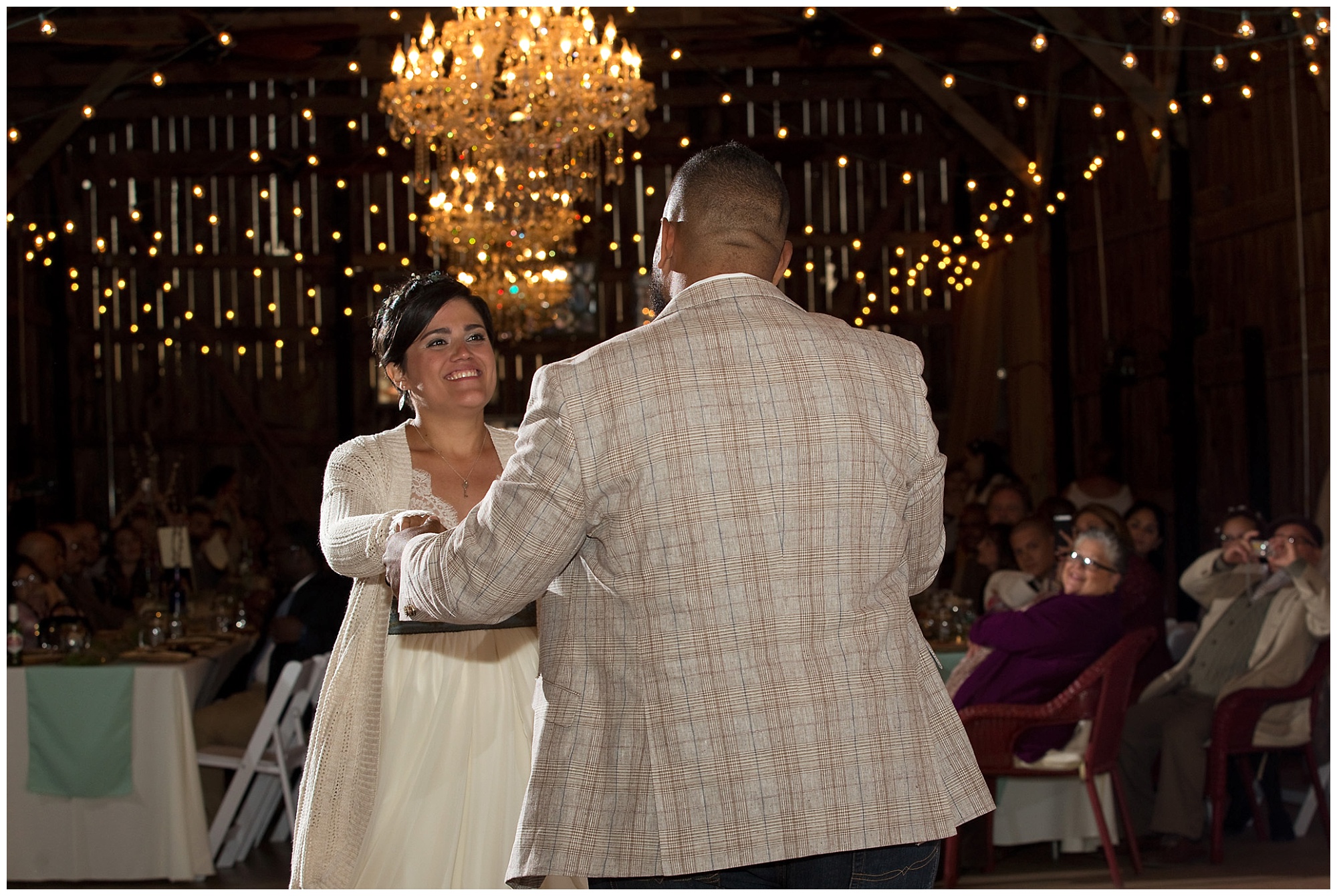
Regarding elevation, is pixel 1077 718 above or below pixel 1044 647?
below

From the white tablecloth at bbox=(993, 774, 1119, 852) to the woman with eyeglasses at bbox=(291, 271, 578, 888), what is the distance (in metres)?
2.75

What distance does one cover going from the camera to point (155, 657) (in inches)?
193

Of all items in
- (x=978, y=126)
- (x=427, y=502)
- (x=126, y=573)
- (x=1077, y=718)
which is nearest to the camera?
(x=427, y=502)

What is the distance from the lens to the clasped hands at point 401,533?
1.90 m

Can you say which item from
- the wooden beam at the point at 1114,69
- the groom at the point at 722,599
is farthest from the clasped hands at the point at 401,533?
the wooden beam at the point at 1114,69

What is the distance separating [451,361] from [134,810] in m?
2.77

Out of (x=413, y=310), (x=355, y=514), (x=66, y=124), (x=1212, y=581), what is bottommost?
(x=1212, y=581)

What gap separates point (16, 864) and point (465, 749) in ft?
9.53

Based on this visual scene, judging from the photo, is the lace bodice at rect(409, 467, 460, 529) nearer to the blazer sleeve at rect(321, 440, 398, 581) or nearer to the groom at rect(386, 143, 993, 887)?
the blazer sleeve at rect(321, 440, 398, 581)

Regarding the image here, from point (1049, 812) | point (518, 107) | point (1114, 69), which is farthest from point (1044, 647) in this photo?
point (1114, 69)

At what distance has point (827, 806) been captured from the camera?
1.57 m

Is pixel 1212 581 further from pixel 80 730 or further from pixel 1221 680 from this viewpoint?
pixel 80 730

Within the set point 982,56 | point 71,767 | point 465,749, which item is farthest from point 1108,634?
point 982,56

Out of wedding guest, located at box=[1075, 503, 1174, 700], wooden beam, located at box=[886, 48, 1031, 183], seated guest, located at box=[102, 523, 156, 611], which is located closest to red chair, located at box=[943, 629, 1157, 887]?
wedding guest, located at box=[1075, 503, 1174, 700]
